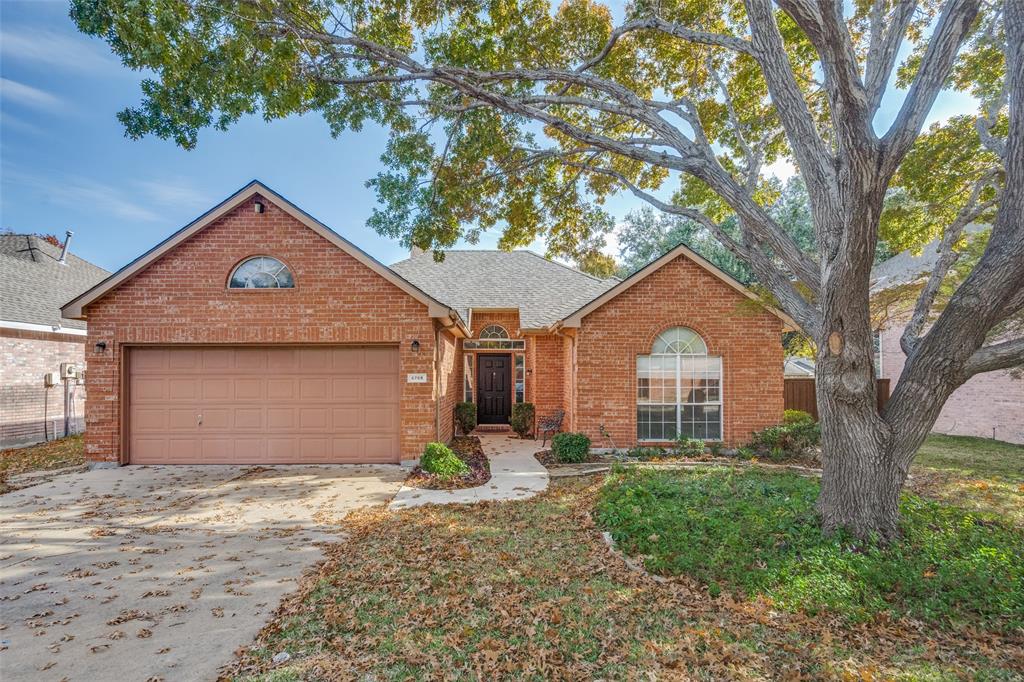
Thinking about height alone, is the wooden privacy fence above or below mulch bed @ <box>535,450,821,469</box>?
above

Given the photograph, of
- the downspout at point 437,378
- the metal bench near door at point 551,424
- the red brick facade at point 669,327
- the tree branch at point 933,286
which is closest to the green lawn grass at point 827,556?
the tree branch at point 933,286

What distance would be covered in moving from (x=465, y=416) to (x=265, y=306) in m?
6.49

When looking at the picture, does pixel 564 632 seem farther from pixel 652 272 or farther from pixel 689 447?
pixel 652 272

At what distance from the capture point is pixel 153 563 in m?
5.16

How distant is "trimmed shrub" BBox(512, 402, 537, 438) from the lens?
13891mm

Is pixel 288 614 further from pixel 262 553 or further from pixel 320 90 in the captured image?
pixel 320 90

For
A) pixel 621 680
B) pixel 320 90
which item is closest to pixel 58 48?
pixel 320 90

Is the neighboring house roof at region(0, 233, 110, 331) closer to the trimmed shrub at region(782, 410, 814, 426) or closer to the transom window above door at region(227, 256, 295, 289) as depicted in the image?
the transom window above door at region(227, 256, 295, 289)

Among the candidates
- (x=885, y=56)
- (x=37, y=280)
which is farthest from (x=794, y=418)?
(x=37, y=280)

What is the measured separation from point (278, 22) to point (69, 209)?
44.5ft

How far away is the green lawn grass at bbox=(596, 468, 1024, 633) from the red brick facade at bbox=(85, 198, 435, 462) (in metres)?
5.25

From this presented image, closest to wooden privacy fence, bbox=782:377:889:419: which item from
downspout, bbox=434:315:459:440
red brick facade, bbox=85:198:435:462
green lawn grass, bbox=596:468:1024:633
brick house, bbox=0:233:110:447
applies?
green lawn grass, bbox=596:468:1024:633

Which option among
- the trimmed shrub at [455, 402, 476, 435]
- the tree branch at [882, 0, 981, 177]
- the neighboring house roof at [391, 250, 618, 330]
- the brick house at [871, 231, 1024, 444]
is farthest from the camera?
the neighboring house roof at [391, 250, 618, 330]

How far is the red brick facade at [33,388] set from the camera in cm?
1236
